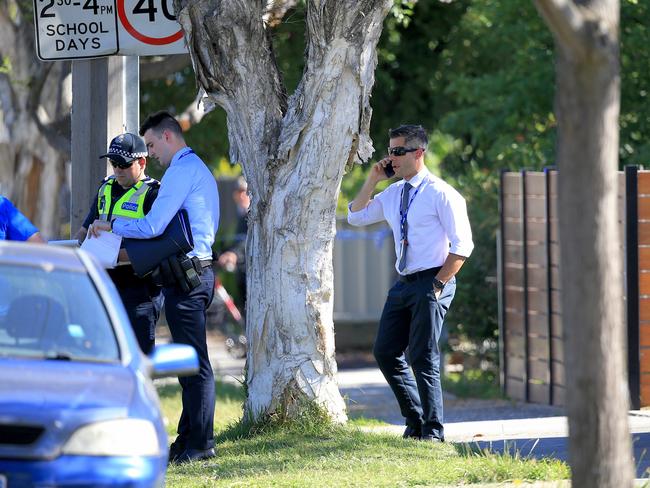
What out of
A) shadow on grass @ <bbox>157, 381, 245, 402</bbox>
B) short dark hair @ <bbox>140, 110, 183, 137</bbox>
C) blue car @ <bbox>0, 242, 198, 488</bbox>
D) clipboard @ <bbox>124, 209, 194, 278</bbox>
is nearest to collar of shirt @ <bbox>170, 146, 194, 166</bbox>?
short dark hair @ <bbox>140, 110, 183, 137</bbox>

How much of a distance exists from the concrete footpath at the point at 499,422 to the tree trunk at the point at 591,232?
169 centimetres

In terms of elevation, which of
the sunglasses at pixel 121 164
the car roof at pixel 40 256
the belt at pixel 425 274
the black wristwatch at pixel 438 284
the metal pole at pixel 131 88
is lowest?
the black wristwatch at pixel 438 284

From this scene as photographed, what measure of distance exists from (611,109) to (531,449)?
356 centimetres

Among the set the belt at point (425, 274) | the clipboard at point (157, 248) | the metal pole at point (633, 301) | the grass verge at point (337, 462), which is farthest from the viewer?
the metal pole at point (633, 301)

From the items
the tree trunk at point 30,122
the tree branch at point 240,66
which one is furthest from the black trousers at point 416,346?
→ the tree trunk at point 30,122

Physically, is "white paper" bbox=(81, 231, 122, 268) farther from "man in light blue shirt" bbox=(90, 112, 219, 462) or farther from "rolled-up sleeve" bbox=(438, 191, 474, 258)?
"rolled-up sleeve" bbox=(438, 191, 474, 258)

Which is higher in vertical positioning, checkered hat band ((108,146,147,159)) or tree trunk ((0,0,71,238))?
tree trunk ((0,0,71,238))

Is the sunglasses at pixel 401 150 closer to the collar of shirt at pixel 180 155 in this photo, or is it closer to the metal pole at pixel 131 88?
the collar of shirt at pixel 180 155

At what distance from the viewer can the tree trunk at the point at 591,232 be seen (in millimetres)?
4625

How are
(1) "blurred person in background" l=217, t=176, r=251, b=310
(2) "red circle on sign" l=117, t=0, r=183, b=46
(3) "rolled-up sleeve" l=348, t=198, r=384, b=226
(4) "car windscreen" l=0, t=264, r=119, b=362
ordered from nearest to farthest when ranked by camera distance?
(4) "car windscreen" l=0, t=264, r=119, b=362, (2) "red circle on sign" l=117, t=0, r=183, b=46, (3) "rolled-up sleeve" l=348, t=198, r=384, b=226, (1) "blurred person in background" l=217, t=176, r=251, b=310

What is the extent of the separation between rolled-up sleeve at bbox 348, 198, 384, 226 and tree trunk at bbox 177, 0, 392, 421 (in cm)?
52

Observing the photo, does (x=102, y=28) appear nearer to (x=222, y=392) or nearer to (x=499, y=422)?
(x=499, y=422)

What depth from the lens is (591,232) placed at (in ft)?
15.3

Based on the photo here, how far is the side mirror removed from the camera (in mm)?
5332
